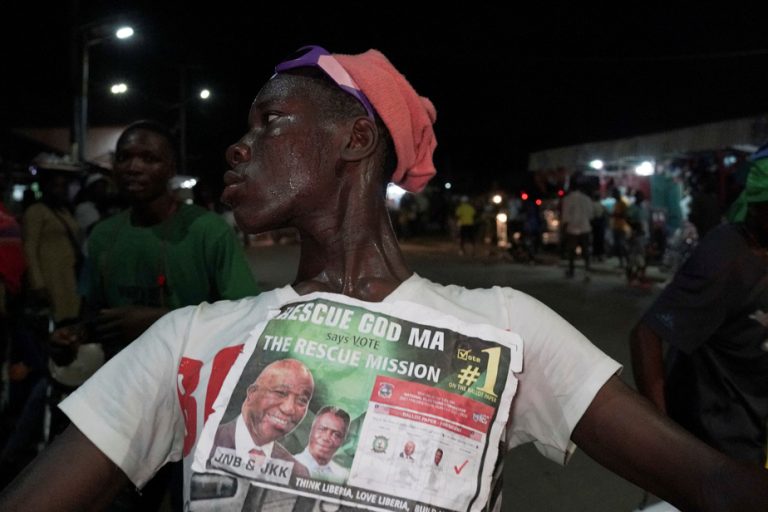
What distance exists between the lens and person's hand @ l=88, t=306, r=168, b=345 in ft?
9.13

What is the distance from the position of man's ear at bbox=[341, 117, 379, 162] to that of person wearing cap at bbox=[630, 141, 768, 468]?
1.58 meters

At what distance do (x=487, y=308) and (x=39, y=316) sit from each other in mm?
4910

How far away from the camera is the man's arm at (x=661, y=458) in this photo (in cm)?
131

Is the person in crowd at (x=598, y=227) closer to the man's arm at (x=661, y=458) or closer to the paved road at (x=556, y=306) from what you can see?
the paved road at (x=556, y=306)

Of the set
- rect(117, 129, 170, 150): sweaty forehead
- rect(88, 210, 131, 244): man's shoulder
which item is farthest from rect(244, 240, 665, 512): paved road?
rect(117, 129, 170, 150): sweaty forehead

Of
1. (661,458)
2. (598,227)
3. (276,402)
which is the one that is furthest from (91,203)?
(598,227)

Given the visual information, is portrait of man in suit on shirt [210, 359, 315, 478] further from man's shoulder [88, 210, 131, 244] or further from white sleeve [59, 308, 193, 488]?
man's shoulder [88, 210, 131, 244]

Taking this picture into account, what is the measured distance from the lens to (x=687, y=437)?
1.39 metres

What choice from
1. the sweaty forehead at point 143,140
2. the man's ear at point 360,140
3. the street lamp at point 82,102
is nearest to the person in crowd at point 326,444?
the man's ear at point 360,140

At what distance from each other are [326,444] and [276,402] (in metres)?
0.12

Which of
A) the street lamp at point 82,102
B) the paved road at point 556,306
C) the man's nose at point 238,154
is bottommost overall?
the paved road at point 556,306

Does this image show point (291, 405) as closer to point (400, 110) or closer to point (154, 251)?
point (400, 110)

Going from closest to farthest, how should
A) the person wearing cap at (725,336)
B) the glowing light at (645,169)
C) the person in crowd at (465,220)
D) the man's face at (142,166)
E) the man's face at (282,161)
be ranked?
the man's face at (282,161), the person wearing cap at (725,336), the man's face at (142,166), the glowing light at (645,169), the person in crowd at (465,220)

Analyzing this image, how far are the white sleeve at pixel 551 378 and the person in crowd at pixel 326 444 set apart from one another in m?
0.38
